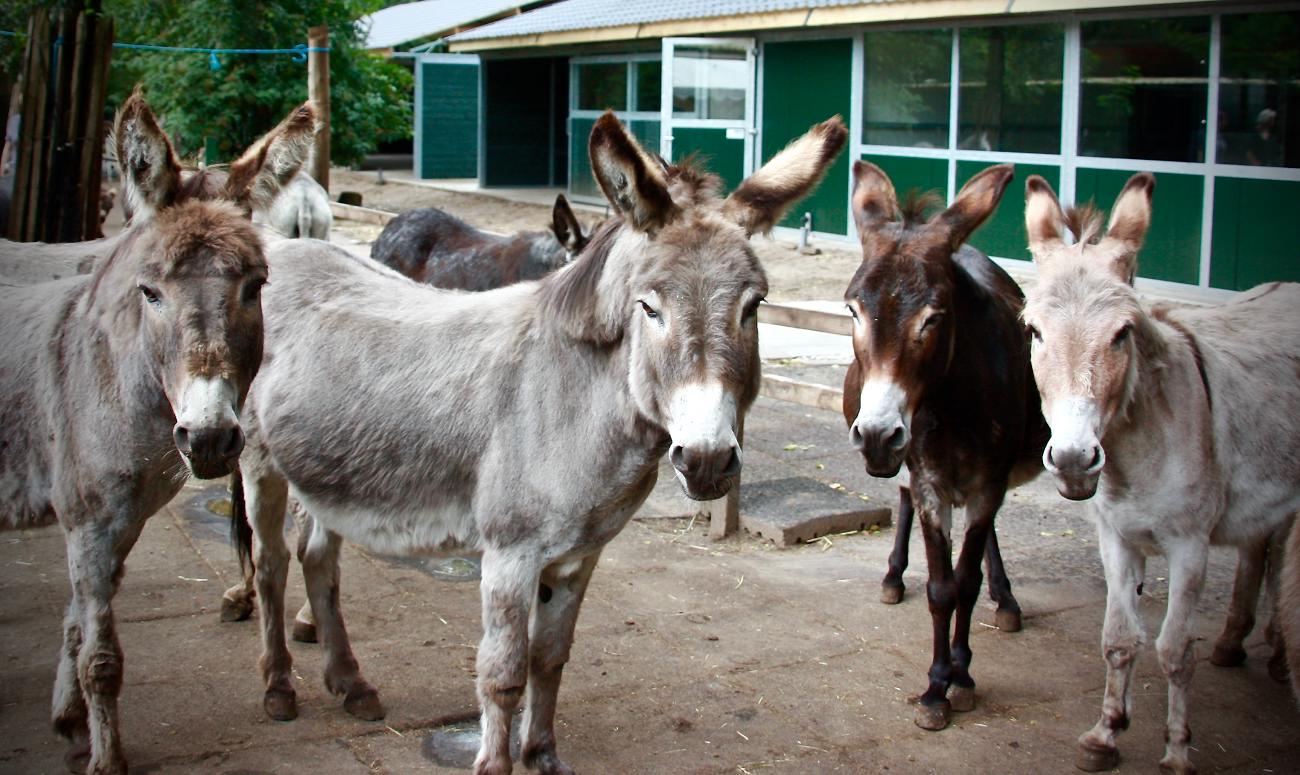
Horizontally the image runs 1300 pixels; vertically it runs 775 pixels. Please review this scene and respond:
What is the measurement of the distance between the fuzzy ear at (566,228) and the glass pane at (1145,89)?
738 centimetres

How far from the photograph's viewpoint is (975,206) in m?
4.17

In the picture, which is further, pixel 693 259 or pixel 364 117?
pixel 364 117

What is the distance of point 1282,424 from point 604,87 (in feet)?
59.9

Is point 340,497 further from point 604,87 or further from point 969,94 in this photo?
point 604,87

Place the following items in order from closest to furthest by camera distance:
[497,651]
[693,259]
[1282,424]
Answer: [693,259], [497,651], [1282,424]

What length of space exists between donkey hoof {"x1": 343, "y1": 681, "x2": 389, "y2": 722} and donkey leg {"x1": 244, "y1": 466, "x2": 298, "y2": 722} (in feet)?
0.64

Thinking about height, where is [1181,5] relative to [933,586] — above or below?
above

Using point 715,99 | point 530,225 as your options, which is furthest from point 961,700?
point 530,225

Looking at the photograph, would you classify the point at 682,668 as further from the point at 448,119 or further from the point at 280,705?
the point at 448,119

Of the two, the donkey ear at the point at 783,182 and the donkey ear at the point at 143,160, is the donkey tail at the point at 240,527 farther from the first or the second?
the donkey ear at the point at 783,182

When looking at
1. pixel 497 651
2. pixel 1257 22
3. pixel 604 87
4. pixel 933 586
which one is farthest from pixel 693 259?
pixel 604 87

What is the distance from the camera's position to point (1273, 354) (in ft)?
14.0

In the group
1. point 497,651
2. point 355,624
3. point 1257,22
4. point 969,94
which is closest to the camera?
point 497,651

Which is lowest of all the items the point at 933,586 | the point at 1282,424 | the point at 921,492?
the point at 933,586
